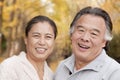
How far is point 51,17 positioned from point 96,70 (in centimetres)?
468

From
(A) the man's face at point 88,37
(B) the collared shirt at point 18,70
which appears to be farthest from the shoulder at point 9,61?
(A) the man's face at point 88,37

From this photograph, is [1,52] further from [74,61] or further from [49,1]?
[74,61]

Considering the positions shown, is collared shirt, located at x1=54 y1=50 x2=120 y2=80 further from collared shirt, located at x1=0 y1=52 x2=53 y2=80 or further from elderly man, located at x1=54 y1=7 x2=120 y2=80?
collared shirt, located at x1=0 y1=52 x2=53 y2=80

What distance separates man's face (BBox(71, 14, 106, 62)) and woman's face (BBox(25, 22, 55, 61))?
303mm

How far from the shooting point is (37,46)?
3.04m

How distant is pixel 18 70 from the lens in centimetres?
289

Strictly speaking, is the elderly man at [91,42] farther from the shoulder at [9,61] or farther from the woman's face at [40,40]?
the shoulder at [9,61]

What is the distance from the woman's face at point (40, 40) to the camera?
3.01 meters

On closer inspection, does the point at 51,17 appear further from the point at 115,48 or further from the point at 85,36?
the point at 85,36

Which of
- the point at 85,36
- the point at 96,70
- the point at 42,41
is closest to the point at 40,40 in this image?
the point at 42,41

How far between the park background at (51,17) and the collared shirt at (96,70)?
4113 mm

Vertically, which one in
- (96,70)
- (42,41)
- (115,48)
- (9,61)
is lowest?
(115,48)

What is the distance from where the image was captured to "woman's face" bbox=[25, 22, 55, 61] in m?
3.01

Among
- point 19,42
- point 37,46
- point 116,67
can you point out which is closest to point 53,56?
point 19,42
